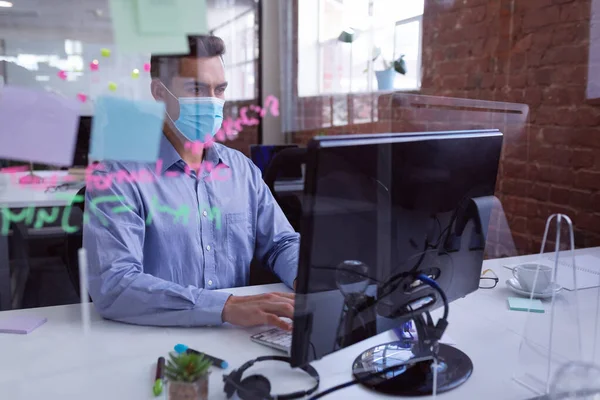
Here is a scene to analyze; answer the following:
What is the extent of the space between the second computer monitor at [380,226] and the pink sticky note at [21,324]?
23.6 inches

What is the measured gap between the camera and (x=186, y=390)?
697 mm

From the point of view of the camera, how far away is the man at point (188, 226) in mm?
1039

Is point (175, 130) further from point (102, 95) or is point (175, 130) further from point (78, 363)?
point (78, 363)

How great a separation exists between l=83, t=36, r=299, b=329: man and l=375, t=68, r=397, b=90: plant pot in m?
0.75

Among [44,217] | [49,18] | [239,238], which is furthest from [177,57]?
[49,18]

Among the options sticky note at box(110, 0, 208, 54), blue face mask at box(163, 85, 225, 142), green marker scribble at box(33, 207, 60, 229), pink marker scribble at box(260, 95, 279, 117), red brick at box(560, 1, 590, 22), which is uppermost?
red brick at box(560, 1, 590, 22)

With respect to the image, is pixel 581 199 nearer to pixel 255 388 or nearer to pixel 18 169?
pixel 255 388

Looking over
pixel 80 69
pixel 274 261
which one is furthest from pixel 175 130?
pixel 80 69

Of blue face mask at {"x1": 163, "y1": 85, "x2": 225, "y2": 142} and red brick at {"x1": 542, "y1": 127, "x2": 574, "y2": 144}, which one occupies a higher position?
blue face mask at {"x1": 163, "y1": 85, "x2": 225, "y2": 142}

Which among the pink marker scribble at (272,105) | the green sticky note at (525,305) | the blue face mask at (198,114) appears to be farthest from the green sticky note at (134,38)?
the pink marker scribble at (272,105)

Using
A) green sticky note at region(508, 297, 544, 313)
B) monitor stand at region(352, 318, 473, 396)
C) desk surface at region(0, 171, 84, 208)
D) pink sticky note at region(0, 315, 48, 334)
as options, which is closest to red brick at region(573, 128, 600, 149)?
green sticky note at region(508, 297, 544, 313)

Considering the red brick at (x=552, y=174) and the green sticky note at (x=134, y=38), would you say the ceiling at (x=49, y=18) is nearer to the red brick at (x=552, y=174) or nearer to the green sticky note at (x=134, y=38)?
the green sticky note at (x=134, y=38)

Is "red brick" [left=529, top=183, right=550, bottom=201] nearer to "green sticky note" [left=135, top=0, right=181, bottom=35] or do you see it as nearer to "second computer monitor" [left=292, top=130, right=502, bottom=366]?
"second computer monitor" [left=292, top=130, right=502, bottom=366]

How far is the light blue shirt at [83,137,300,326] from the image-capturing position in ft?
3.43
